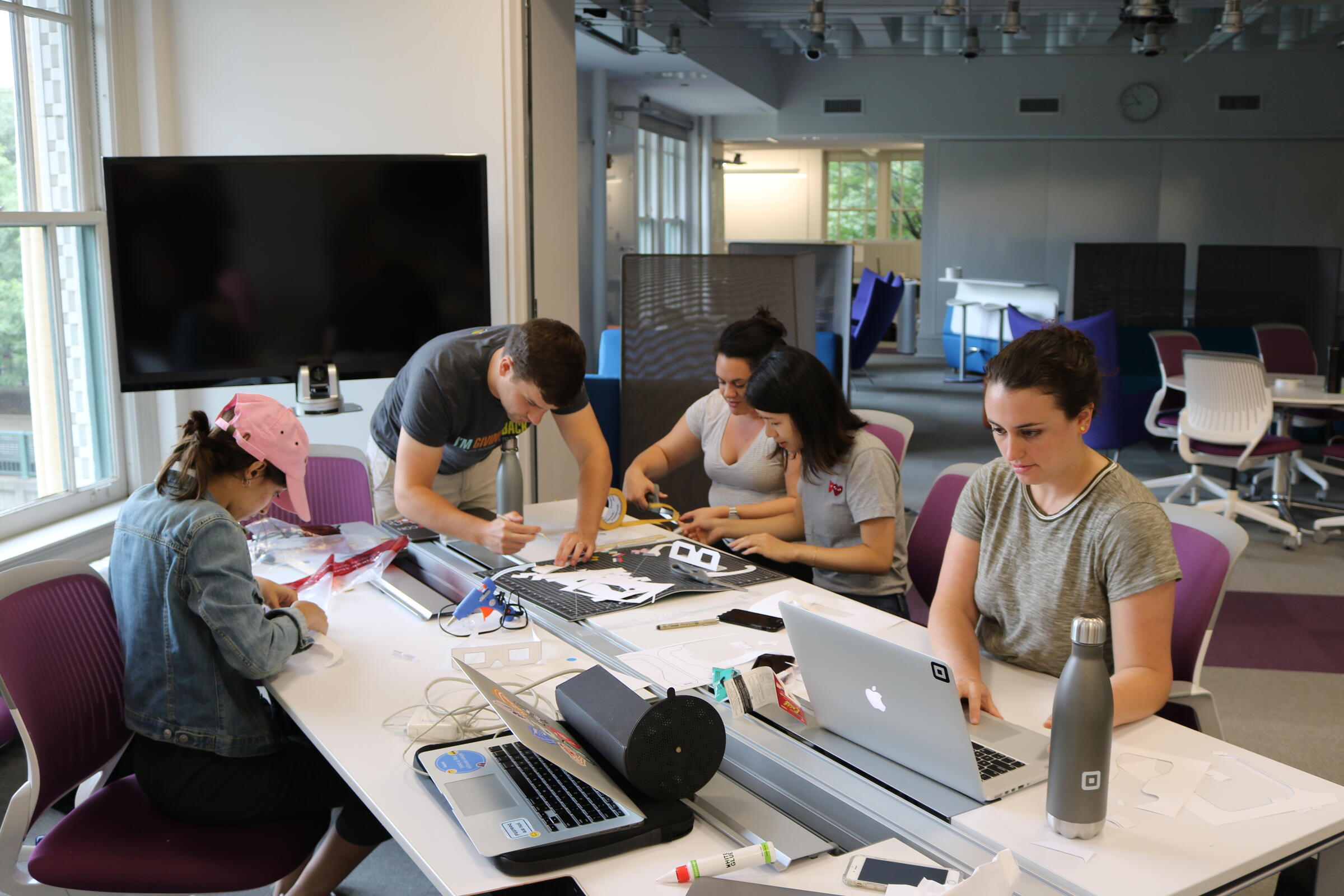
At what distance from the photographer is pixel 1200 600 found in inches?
81.5

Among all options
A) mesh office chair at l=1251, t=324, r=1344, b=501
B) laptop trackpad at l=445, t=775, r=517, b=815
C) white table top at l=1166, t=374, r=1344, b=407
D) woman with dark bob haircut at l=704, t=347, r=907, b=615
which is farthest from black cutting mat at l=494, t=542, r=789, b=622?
mesh office chair at l=1251, t=324, r=1344, b=501

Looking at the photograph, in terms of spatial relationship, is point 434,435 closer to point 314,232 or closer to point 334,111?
point 314,232

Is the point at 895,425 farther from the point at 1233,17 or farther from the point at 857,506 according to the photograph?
the point at 1233,17

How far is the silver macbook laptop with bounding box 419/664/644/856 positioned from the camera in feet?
4.75

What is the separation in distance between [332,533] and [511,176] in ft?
5.42

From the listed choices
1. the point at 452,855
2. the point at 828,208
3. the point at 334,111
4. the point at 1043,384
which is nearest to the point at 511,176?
the point at 334,111

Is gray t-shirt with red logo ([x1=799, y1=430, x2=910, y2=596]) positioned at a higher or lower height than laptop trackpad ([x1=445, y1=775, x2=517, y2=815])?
higher

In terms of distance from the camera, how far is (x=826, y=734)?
5.62 feet

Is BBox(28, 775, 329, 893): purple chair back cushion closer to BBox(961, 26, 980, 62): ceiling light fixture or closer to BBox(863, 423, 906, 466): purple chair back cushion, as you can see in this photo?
BBox(863, 423, 906, 466): purple chair back cushion

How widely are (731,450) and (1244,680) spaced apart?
6.97 ft

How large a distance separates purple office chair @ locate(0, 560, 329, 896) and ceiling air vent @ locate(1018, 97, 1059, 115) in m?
12.2

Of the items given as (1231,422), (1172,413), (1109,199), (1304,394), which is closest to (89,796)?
(1231,422)

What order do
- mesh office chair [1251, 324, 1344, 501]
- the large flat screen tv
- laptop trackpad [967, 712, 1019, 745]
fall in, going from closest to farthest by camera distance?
laptop trackpad [967, 712, 1019, 745], the large flat screen tv, mesh office chair [1251, 324, 1344, 501]

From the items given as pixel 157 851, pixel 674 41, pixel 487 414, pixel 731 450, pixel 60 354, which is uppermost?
pixel 674 41
